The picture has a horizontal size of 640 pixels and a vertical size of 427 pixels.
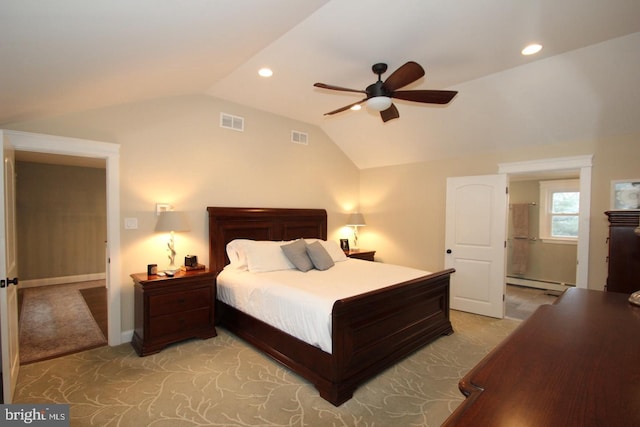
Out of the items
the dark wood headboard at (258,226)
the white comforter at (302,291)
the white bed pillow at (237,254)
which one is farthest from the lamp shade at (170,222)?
the white comforter at (302,291)

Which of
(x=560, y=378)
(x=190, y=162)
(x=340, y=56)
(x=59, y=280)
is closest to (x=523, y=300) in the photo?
(x=340, y=56)

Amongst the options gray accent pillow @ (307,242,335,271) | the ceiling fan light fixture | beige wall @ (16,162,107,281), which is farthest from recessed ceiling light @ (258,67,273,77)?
beige wall @ (16,162,107,281)

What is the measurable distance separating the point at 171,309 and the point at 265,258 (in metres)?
1.14

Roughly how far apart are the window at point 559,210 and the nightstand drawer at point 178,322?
6.42 m

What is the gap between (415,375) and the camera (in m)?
2.75

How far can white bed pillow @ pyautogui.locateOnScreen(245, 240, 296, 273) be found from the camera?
362cm

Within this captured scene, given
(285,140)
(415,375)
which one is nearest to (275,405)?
(415,375)

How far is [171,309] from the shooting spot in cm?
325

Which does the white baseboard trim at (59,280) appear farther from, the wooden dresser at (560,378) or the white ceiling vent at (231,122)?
the wooden dresser at (560,378)

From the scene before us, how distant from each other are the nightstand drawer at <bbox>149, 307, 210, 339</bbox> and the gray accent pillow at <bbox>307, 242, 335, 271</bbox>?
1379 millimetres

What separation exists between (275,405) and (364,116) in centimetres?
391

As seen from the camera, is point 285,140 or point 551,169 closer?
point 551,169

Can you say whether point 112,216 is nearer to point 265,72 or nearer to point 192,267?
point 192,267

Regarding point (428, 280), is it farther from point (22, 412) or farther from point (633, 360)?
point (22, 412)
